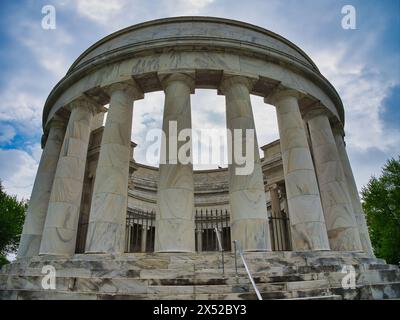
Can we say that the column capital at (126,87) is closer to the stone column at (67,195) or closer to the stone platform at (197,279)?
the stone column at (67,195)

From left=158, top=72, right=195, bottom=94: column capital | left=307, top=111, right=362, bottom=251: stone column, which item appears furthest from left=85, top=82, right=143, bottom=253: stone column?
left=307, top=111, right=362, bottom=251: stone column

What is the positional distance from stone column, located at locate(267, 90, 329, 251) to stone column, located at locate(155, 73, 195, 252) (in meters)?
8.31

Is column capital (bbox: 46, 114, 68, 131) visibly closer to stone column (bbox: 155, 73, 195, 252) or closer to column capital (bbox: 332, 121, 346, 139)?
stone column (bbox: 155, 73, 195, 252)

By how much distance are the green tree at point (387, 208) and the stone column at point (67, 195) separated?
46891 millimetres

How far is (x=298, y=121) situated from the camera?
24.2 m

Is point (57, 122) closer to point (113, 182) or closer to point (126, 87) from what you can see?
point (126, 87)

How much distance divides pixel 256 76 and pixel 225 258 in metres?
15.8

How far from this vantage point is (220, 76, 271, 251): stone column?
60.8 feet

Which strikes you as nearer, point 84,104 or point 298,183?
point 298,183

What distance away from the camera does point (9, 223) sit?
50656mm

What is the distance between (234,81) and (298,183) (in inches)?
400

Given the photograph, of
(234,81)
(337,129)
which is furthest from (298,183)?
(337,129)

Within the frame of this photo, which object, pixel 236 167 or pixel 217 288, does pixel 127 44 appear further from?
pixel 217 288

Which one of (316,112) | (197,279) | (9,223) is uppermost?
(316,112)
